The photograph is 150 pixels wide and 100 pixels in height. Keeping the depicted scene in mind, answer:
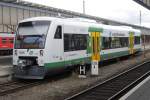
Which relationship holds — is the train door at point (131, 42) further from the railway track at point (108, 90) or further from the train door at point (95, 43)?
the railway track at point (108, 90)

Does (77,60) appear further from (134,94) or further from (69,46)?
(134,94)

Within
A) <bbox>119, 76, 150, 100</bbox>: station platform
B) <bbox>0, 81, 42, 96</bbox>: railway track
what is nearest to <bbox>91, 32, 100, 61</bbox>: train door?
<bbox>0, 81, 42, 96</bbox>: railway track

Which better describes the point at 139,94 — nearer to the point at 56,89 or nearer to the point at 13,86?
the point at 56,89

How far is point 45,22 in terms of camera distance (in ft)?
53.7

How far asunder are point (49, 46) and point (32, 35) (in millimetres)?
1111

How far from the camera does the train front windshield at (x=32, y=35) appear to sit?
627 inches

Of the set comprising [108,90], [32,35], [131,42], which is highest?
[32,35]

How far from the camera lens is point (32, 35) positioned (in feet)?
53.6

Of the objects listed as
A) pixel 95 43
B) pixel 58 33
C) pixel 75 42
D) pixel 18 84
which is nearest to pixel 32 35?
pixel 58 33

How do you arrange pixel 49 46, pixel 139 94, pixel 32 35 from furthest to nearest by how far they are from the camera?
pixel 32 35
pixel 49 46
pixel 139 94

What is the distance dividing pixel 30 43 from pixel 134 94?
20.8 ft

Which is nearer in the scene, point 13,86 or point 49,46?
point 13,86

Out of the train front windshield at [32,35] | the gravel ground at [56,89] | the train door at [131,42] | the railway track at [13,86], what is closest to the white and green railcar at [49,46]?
the train front windshield at [32,35]

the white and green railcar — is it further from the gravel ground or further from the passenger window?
the gravel ground
